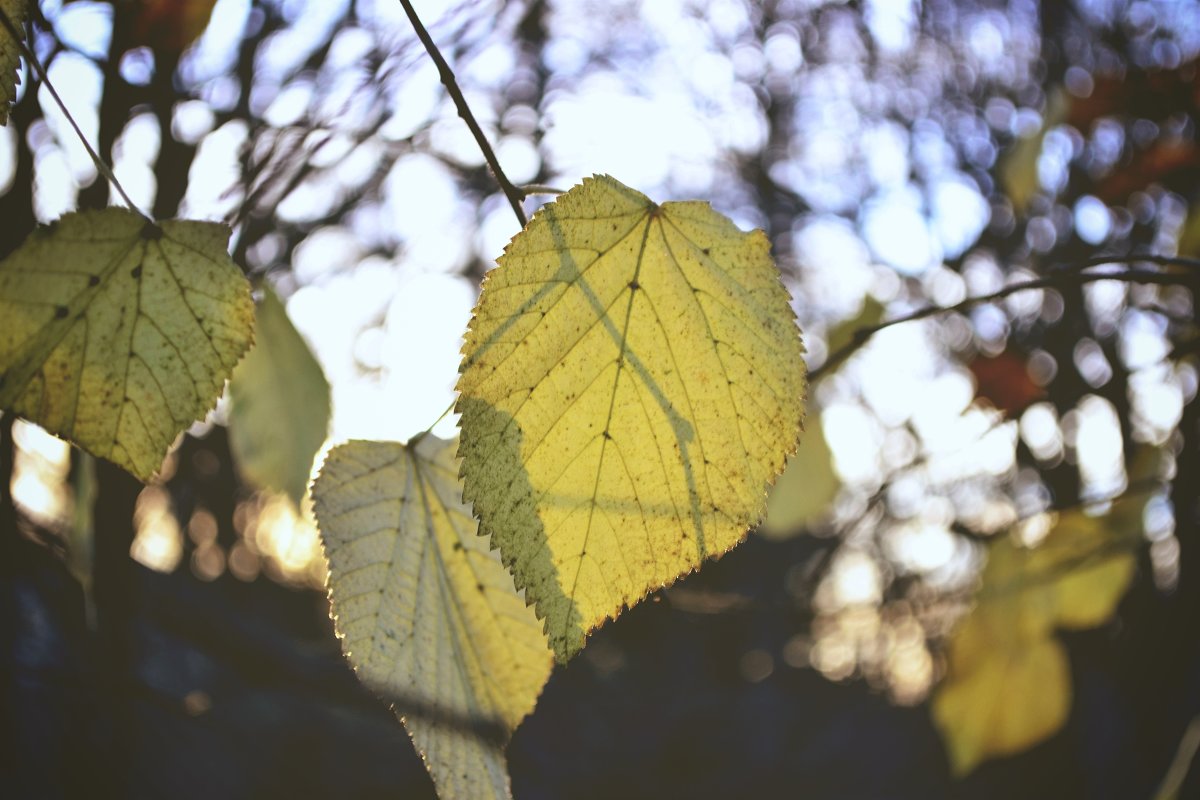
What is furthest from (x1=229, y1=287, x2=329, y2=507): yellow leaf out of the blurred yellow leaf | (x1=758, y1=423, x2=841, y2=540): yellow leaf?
the blurred yellow leaf

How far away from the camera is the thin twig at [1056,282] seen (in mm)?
457

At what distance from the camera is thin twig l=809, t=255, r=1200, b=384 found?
46 cm

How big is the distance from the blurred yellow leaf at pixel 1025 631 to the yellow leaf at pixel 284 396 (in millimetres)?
892

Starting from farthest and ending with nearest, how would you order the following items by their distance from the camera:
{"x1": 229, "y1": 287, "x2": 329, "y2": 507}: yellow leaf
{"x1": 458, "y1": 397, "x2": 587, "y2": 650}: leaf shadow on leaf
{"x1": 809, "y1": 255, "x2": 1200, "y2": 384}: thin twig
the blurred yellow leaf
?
the blurred yellow leaf, {"x1": 229, "y1": 287, "x2": 329, "y2": 507}: yellow leaf, {"x1": 809, "y1": 255, "x2": 1200, "y2": 384}: thin twig, {"x1": 458, "y1": 397, "x2": 587, "y2": 650}: leaf shadow on leaf

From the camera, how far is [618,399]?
350 mm

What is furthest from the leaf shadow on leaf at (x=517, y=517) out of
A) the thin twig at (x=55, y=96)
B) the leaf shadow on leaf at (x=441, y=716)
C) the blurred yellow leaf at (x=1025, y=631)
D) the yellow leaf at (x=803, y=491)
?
the blurred yellow leaf at (x=1025, y=631)

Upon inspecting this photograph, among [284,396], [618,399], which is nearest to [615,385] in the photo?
[618,399]

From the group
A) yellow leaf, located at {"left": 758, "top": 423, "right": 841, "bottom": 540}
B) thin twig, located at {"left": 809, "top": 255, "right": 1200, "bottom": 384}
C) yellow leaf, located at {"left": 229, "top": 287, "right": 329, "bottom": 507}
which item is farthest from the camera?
yellow leaf, located at {"left": 758, "top": 423, "right": 841, "bottom": 540}

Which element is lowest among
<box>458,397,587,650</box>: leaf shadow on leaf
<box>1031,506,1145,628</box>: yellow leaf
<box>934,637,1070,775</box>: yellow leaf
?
<box>934,637,1070,775</box>: yellow leaf

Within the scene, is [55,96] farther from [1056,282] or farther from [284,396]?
[1056,282]

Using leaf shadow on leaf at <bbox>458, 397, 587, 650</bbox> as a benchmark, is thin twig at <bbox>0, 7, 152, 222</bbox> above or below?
above

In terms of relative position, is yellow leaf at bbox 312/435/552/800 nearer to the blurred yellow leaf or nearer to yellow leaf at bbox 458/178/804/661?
yellow leaf at bbox 458/178/804/661

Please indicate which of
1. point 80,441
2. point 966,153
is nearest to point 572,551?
point 80,441

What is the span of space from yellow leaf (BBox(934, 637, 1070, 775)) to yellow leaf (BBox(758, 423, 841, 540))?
0.38 meters
